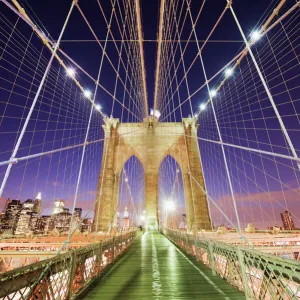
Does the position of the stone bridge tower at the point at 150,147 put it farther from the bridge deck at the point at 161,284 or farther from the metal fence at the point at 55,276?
the metal fence at the point at 55,276

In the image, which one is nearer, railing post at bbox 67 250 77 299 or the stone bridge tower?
railing post at bbox 67 250 77 299

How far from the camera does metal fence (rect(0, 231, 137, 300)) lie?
1.65m

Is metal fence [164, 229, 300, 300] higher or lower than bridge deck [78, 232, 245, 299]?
higher

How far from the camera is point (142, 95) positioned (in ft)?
69.8

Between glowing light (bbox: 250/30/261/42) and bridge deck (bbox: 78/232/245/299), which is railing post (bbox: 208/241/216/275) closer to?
bridge deck (bbox: 78/232/245/299)

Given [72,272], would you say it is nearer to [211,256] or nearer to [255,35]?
[211,256]

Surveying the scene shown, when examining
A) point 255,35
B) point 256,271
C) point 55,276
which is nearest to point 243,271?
point 256,271

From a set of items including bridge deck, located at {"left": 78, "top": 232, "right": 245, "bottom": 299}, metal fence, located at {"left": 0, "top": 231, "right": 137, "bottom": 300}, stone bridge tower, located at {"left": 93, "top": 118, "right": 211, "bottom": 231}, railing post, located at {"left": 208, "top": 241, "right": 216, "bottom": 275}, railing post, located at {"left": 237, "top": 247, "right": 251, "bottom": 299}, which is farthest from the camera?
stone bridge tower, located at {"left": 93, "top": 118, "right": 211, "bottom": 231}

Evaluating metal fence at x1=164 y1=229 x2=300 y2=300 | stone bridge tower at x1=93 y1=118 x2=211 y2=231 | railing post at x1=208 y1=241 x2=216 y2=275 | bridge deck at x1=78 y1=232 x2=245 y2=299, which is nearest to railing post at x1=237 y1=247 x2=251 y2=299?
metal fence at x1=164 y1=229 x2=300 y2=300

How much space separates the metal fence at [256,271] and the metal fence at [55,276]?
2368 millimetres

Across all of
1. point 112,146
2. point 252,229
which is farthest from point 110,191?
point 252,229

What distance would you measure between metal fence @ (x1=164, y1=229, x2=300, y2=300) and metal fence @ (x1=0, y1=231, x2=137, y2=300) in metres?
2.37

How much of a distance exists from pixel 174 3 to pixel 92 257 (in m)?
10.6

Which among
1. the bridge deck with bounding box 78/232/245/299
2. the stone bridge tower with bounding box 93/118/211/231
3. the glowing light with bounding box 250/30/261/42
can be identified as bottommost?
the bridge deck with bounding box 78/232/245/299
